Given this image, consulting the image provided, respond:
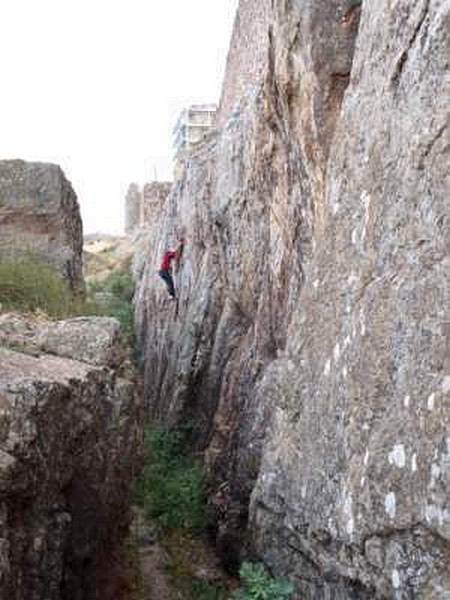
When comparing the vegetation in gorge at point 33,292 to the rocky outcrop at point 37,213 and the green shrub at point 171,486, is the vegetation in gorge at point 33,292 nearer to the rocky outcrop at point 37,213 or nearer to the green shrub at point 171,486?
the rocky outcrop at point 37,213

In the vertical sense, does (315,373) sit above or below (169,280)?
above

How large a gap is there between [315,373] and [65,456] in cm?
217

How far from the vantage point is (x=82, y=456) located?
7.07 meters

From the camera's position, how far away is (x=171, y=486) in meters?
12.1

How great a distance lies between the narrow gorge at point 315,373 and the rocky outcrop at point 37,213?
5735 millimetres

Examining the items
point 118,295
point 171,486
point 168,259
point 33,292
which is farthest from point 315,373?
point 118,295

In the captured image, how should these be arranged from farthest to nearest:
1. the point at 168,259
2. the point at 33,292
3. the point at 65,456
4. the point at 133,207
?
the point at 133,207 → the point at 168,259 → the point at 33,292 → the point at 65,456

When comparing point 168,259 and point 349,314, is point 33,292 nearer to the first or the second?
point 168,259

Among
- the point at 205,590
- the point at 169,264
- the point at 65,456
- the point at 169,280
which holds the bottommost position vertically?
the point at 205,590

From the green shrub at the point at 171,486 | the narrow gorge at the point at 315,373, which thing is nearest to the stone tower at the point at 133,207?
Answer: the green shrub at the point at 171,486

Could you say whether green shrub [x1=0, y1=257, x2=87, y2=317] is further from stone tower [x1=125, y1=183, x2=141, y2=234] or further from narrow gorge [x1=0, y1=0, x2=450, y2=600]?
stone tower [x1=125, y1=183, x2=141, y2=234]

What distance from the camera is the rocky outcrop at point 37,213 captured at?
53.5ft

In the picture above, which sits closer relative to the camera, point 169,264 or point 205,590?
point 205,590

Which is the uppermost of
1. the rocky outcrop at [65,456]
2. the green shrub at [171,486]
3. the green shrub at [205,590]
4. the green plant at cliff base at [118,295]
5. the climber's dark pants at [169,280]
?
the rocky outcrop at [65,456]
